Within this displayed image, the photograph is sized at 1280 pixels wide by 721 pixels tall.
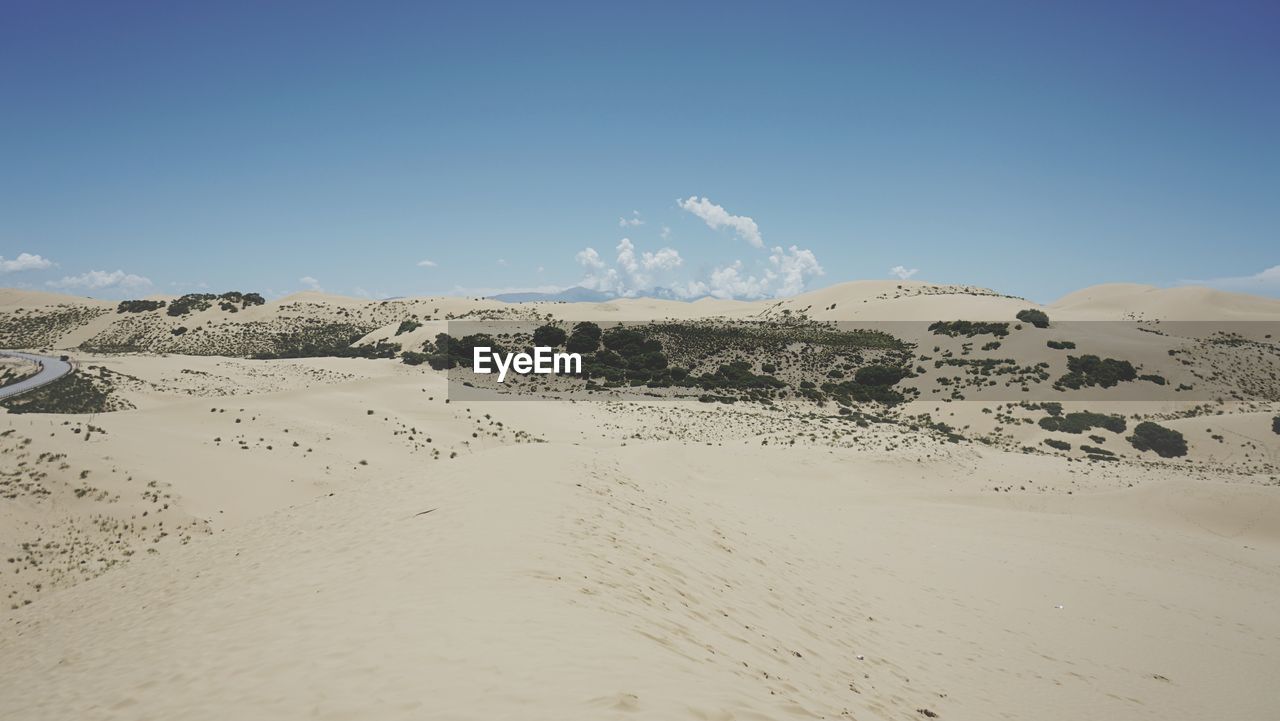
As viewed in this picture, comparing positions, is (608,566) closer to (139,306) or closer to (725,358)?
(725,358)

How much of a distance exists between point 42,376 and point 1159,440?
6461 cm

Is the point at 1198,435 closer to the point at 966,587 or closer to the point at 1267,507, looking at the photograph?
the point at 1267,507

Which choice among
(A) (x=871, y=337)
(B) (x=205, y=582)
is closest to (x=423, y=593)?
(B) (x=205, y=582)

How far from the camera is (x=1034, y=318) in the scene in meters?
61.8

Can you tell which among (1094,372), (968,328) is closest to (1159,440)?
(1094,372)

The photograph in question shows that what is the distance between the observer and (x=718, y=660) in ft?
23.4

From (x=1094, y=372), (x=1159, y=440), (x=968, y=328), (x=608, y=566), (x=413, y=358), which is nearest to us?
(x=608, y=566)

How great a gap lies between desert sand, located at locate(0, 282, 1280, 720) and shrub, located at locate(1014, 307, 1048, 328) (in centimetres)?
2587

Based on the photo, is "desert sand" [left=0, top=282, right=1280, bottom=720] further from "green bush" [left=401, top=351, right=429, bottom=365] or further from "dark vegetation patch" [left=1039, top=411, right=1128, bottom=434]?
"green bush" [left=401, top=351, right=429, bottom=365]

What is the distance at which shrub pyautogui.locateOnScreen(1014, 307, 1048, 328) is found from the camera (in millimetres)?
60625

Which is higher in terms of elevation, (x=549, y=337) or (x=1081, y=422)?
(x=549, y=337)

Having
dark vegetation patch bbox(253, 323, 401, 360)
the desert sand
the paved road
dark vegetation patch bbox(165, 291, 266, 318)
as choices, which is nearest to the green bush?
dark vegetation patch bbox(253, 323, 401, 360)

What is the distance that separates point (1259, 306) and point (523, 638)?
131 metres
